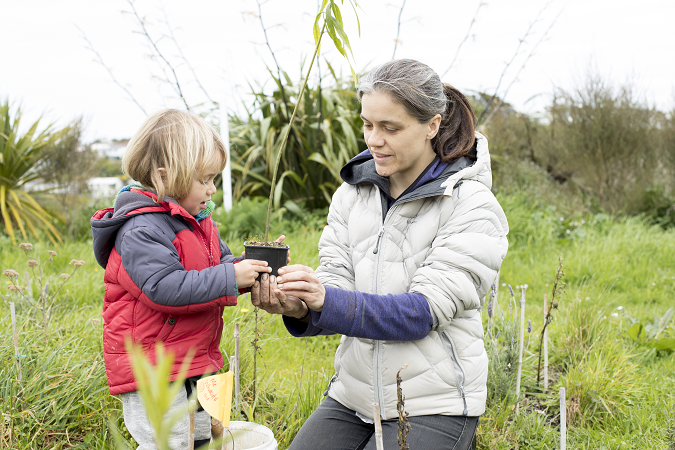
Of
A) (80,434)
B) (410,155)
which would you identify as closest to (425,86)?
(410,155)

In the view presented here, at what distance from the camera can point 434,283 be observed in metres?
1.75

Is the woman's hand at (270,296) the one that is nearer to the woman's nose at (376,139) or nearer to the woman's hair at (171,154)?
the woman's hair at (171,154)

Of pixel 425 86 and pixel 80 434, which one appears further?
pixel 80 434

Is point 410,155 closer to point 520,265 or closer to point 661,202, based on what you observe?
point 520,265

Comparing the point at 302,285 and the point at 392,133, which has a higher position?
the point at 392,133

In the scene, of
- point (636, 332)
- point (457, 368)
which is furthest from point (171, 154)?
point (636, 332)

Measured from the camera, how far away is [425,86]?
1.83 m

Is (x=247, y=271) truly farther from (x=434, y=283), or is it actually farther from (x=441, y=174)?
(x=441, y=174)

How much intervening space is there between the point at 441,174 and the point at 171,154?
931mm

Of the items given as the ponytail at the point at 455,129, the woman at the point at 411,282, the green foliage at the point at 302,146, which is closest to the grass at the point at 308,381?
the woman at the point at 411,282

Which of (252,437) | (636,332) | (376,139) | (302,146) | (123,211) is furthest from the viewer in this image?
(302,146)

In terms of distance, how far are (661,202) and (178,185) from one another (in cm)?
773

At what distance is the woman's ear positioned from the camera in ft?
6.26

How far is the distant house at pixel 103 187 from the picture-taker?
271 inches
